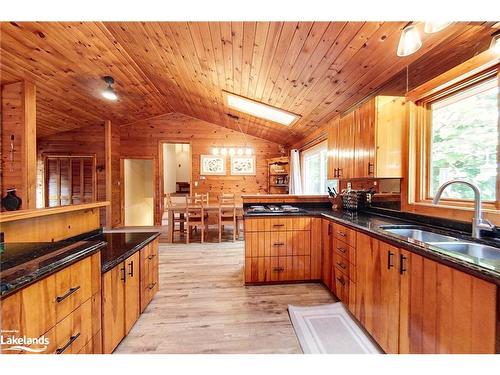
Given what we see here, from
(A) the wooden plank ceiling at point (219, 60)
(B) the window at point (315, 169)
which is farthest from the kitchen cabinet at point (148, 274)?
(B) the window at point (315, 169)

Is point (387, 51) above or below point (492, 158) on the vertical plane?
above

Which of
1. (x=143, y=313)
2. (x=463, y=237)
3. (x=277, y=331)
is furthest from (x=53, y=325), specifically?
(x=463, y=237)

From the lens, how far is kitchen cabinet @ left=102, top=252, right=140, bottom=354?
4.42 feet

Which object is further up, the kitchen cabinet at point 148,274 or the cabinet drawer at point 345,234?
the cabinet drawer at point 345,234

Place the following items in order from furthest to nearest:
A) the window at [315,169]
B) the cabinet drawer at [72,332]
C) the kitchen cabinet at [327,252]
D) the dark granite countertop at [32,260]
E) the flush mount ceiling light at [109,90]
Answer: the window at [315,169], the flush mount ceiling light at [109,90], the kitchen cabinet at [327,252], the cabinet drawer at [72,332], the dark granite countertop at [32,260]

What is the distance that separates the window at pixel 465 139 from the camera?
4.58 feet

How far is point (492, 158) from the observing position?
1.39 metres

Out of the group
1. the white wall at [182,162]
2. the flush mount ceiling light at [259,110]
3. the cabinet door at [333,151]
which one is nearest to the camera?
the cabinet door at [333,151]

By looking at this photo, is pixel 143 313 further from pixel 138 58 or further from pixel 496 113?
pixel 138 58

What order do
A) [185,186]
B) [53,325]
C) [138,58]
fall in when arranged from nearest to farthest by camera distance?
1. [53,325]
2. [138,58]
3. [185,186]

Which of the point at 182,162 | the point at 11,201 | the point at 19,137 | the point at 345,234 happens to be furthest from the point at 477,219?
the point at 182,162

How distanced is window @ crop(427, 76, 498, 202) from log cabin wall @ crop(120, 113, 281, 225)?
4.61 meters

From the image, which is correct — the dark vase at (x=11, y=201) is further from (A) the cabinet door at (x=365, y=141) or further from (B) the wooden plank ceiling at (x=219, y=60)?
(A) the cabinet door at (x=365, y=141)

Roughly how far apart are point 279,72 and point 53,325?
8.96ft
